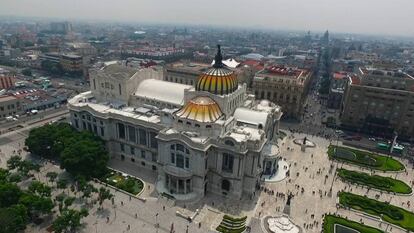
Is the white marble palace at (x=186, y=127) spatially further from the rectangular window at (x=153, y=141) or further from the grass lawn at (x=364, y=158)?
the grass lawn at (x=364, y=158)

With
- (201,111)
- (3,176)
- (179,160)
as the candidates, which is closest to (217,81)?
→ (201,111)

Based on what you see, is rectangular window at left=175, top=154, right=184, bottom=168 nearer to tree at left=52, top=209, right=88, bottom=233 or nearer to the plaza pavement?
the plaza pavement

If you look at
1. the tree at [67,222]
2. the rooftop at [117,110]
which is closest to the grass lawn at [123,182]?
the rooftop at [117,110]

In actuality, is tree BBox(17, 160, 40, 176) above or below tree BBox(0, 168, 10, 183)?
below

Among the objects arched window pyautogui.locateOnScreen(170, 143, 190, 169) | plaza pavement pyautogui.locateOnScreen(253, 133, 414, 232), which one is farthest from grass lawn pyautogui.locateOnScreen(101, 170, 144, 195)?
plaza pavement pyautogui.locateOnScreen(253, 133, 414, 232)

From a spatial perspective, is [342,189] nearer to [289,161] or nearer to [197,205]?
[289,161]

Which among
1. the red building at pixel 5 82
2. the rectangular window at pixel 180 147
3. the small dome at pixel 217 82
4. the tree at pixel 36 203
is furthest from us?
the red building at pixel 5 82

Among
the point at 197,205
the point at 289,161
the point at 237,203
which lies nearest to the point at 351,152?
the point at 289,161
